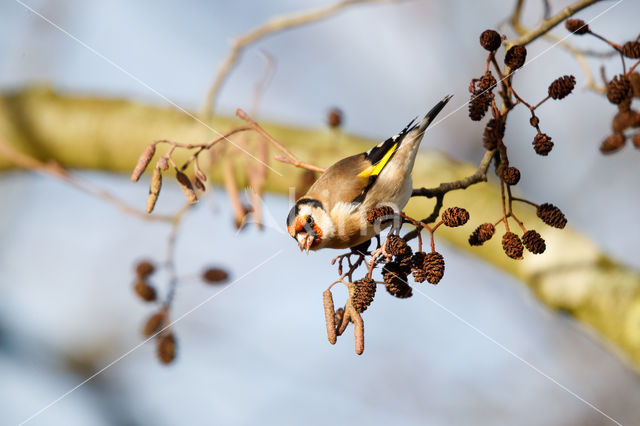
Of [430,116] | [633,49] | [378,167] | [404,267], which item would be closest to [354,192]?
[378,167]

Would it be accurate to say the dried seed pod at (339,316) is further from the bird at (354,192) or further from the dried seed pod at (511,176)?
the dried seed pod at (511,176)

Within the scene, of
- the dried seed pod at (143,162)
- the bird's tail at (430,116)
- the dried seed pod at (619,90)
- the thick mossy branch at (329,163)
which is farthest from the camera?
the thick mossy branch at (329,163)

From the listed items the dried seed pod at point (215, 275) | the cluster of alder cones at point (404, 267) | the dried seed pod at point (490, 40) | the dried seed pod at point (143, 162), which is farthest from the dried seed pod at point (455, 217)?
the dried seed pod at point (215, 275)

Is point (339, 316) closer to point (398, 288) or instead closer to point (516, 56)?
point (398, 288)

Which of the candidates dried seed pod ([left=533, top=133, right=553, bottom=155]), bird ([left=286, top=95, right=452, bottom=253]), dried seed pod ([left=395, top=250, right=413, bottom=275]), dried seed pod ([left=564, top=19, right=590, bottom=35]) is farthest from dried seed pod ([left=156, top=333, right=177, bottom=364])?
dried seed pod ([left=564, top=19, right=590, bottom=35])

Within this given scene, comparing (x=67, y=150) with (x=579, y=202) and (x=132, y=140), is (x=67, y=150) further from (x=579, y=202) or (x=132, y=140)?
(x=579, y=202)

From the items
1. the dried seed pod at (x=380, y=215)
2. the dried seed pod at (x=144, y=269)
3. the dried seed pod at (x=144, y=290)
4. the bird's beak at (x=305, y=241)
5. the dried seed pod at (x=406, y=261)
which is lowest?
the dried seed pod at (x=144, y=290)

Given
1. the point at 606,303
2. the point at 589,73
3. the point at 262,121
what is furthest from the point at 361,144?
the point at 589,73

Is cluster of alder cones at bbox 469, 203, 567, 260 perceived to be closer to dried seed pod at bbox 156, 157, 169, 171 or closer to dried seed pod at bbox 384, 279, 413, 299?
dried seed pod at bbox 384, 279, 413, 299

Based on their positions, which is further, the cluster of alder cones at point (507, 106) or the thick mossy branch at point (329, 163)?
the thick mossy branch at point (329, 163)
